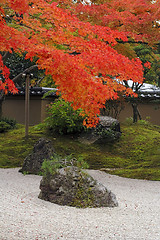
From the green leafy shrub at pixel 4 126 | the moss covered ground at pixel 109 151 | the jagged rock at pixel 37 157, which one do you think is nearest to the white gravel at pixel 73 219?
the jagged rock at pixel 37 157

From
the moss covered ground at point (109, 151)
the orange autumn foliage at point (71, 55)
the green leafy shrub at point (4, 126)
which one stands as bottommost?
the moss covered ground at point (109, 151)

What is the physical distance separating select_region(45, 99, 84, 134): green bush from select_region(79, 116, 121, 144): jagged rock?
0.41 metres

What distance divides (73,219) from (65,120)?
8.34 metres

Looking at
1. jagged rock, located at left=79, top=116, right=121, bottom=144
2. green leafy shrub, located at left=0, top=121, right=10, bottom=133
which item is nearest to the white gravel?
jagged rock, located at left=79, top=116, right=121, bottom=144

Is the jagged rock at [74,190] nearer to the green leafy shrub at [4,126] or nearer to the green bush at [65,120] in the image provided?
the green bush at [65,120]

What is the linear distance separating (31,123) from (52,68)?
10320mm

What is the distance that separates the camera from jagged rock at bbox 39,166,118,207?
574 cm

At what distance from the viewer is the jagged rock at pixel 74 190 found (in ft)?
18.8

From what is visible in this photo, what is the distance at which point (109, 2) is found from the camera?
30.9 ft

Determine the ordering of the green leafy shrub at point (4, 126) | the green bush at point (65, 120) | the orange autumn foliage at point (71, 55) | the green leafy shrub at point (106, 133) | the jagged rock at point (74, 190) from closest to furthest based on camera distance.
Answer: the jagged rock at point (74, 190) → the orange autumn foliage at point (71, 55) → the green bush at point (65, 120) → the green leafy shrub at point (106, 133) → the green leafy shrub at point (4, 126)

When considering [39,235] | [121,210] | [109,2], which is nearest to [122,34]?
[109,2]

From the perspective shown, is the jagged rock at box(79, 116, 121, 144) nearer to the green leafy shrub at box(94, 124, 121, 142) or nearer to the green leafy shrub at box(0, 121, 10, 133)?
the green leafy shrub at box(94, 124, 121, 142)

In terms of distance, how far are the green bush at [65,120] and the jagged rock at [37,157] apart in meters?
3.57

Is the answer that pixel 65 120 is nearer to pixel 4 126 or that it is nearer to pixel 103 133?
pixel 103 133
